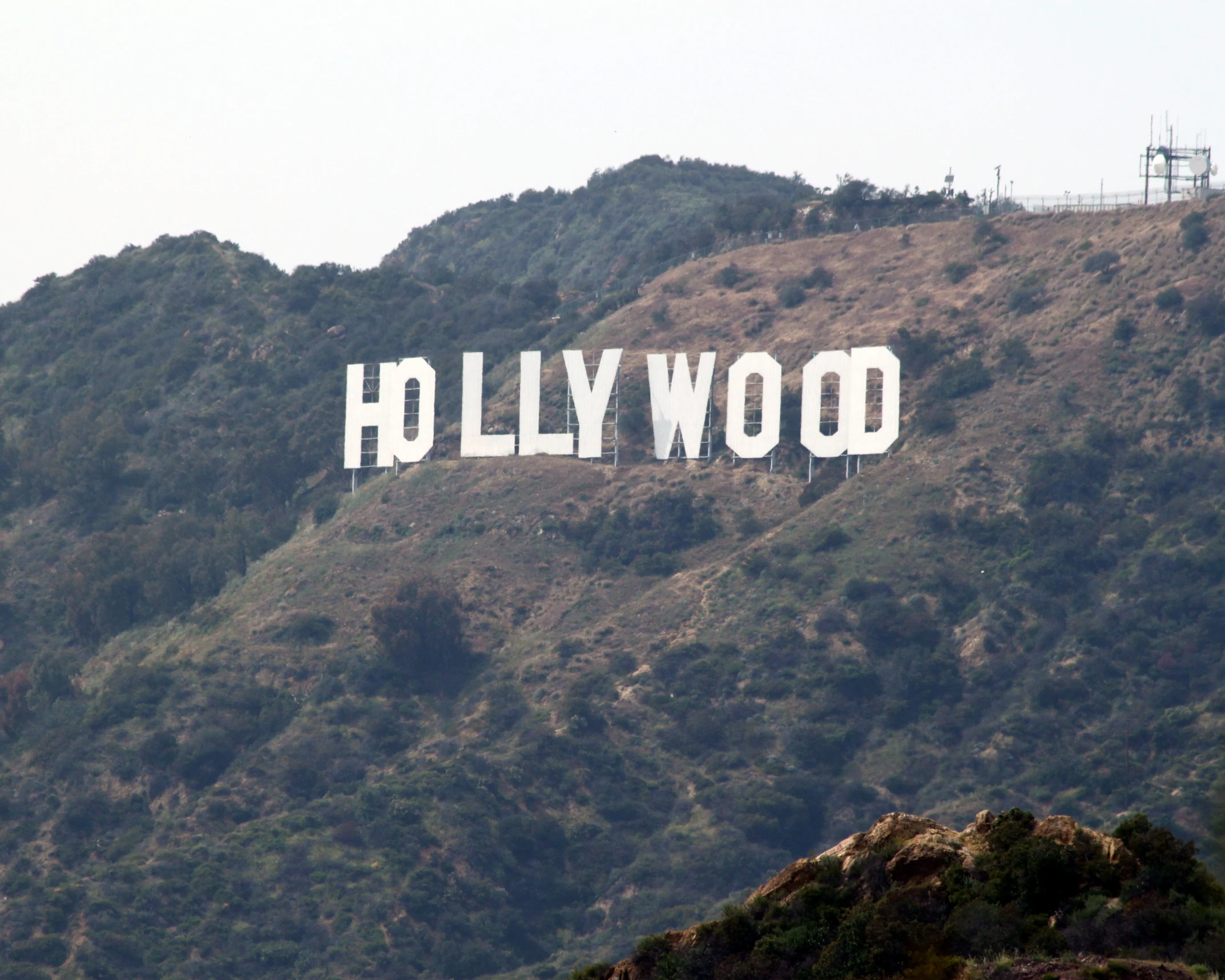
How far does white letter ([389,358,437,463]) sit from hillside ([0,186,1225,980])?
11.1ft

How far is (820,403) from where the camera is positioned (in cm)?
6875

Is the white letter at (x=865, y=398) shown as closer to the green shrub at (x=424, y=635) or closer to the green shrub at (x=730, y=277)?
the green shrub at (x=424, y=635)

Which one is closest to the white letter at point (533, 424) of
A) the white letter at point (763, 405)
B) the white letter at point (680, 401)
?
the white letter at point (680, 401)

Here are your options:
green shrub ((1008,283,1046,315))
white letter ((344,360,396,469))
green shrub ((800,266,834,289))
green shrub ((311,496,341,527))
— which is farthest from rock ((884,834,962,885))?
green shrub ((800,266,834,289))

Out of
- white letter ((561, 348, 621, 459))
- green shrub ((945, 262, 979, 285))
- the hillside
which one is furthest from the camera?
green shrub ((945, 262, 979, 285))

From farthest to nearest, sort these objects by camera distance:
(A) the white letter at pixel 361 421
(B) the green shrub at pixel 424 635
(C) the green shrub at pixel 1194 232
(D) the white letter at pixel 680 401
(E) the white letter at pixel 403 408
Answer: (A) the white letter at pixel 361 421 < (C) the green shrub at pixel 1194 232 < (E) the white letter at pixel 403 408 < (B) the green shrub at pixel 424 635 < (D) the white letter at pixel 680 401

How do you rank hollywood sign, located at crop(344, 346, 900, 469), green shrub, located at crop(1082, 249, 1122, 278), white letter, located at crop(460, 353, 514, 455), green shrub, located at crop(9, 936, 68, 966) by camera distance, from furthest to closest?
green shrub, located at crop(1082, 249, 1122, 278) → white letter, located at crop(460, 353, 514, 455) → hollywood sign, located at crop(344, 346, 900, 469) → green shrub, located at crop(9, 936, 68, 966)

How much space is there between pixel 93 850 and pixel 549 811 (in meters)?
16.2

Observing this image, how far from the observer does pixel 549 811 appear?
2520 inches

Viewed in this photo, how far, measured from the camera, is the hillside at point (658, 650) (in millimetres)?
60031

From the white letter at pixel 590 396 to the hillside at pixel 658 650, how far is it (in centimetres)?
480

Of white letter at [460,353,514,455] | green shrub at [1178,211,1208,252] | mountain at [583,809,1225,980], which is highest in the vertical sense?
green shrub at [1178,211,1208,252]

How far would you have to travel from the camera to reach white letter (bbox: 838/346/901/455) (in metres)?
66.4

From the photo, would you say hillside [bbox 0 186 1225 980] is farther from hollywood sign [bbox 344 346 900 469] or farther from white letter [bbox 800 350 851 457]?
white letter [bbox 800 350 851 457]
